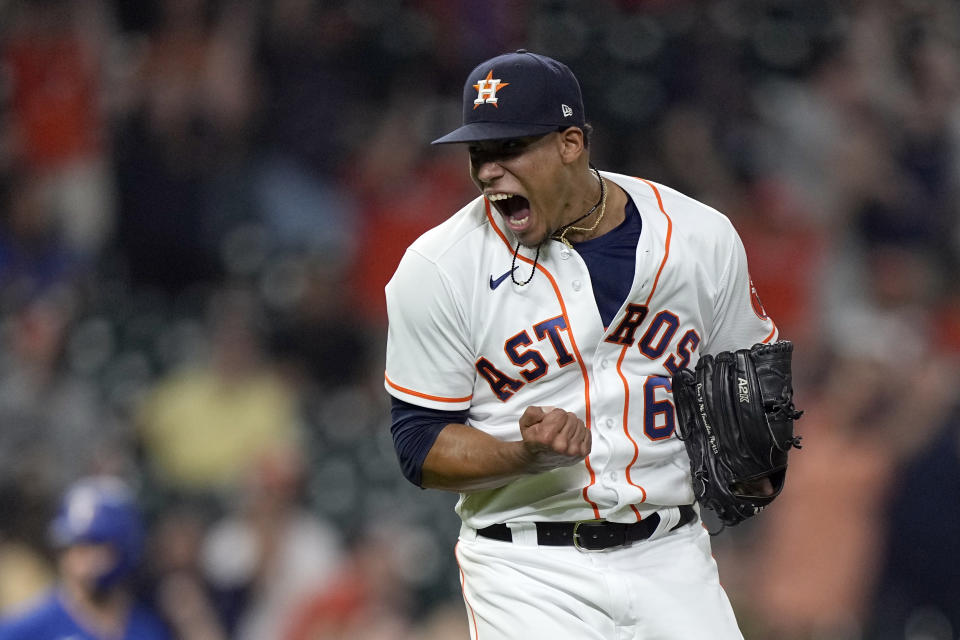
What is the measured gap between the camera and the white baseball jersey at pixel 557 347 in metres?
2.89

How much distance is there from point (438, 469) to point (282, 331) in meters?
3.92

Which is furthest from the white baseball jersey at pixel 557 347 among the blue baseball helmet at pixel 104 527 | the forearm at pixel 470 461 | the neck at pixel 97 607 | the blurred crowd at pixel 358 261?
the blurred crowd at pixel 358 261

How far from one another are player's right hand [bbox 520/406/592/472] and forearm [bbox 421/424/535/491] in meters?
0.08

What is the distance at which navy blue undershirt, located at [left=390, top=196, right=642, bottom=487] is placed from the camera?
290 cm

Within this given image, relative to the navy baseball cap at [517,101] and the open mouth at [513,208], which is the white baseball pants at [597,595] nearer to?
the open mouth at [513,208]

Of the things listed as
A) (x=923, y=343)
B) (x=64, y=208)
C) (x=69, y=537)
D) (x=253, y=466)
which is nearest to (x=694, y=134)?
(x=923, y=343)

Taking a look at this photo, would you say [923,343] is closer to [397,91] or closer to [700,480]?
[397,91]

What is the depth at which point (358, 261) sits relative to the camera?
22.4 ft

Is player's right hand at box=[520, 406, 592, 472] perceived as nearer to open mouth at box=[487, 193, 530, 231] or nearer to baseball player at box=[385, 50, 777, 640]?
baseball player at box=[385, 50, 777, 640]

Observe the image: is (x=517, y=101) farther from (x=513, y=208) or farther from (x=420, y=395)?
(x=420, y=395)

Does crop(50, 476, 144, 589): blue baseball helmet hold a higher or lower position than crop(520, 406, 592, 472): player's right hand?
lower

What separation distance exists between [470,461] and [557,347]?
326mm

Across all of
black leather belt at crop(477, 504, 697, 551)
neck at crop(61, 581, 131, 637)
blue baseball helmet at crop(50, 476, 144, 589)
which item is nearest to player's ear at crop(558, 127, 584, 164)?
black leather belt at crop(477, 504, 697, 551)

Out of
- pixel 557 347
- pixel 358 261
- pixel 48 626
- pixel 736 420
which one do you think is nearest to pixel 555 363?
pixel 557 347
